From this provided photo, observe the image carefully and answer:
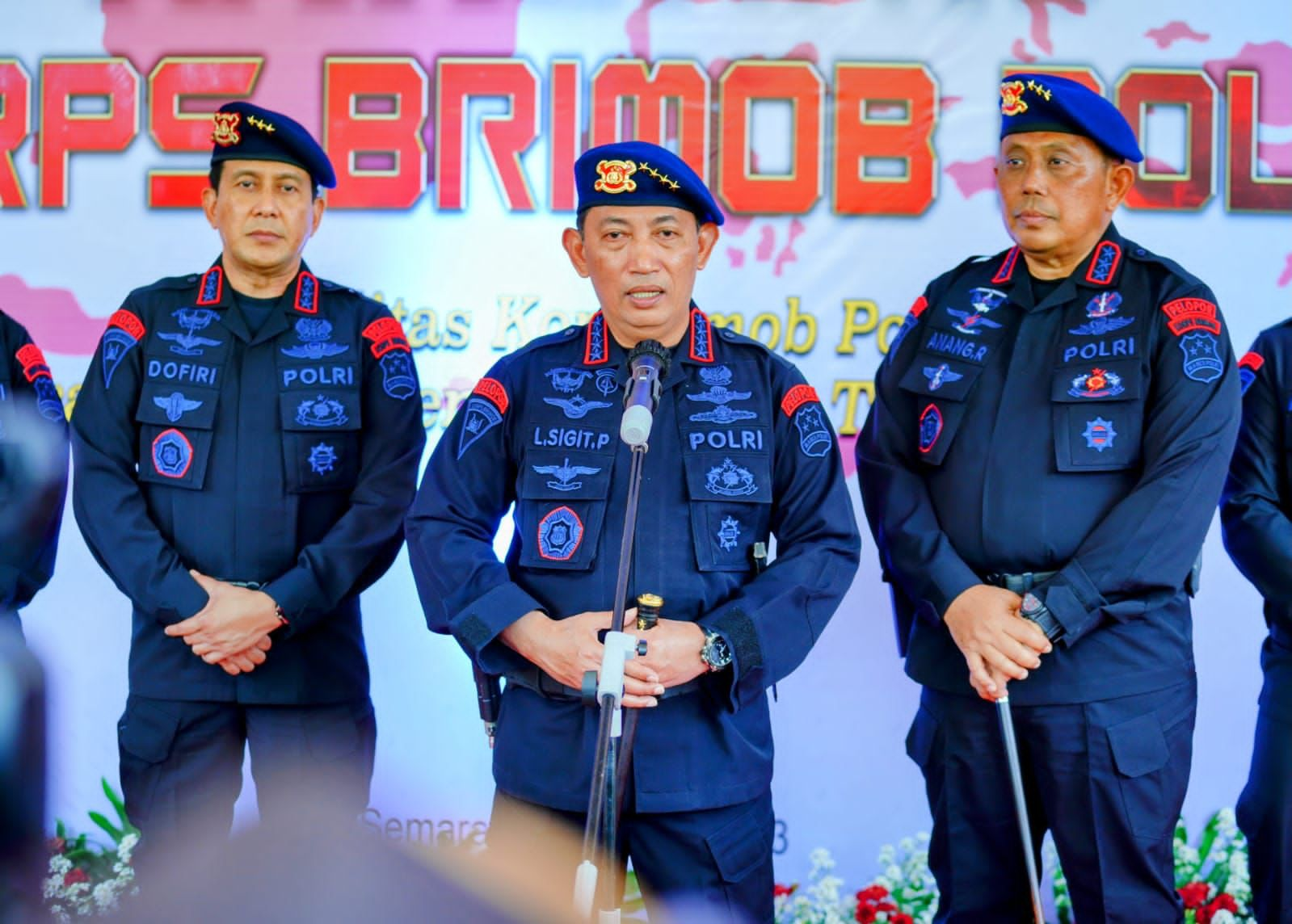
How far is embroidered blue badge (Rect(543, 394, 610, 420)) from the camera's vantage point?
2949 millimetres

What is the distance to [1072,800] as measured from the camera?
2908 millimetres

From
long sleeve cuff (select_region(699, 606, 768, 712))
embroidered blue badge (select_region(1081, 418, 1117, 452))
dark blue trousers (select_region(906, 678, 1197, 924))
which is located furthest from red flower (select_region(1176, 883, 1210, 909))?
long sleeve cuff (select_region(699, 606, 768, 712))

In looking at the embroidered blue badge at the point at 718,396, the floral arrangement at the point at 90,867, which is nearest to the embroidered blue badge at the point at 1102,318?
the embroidered blue badge at the point at 718,396

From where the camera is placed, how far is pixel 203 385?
343 centimetres

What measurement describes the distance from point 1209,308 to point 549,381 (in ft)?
4.60

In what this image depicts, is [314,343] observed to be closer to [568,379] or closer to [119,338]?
[119,338]

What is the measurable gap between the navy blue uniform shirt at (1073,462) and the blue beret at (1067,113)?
0.22m

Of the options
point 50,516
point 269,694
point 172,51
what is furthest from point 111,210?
point 269,694

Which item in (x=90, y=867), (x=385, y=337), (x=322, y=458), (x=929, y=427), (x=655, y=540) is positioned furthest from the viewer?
(x=90, y=867)

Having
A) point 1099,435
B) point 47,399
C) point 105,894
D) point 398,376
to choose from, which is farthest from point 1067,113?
point 105,894

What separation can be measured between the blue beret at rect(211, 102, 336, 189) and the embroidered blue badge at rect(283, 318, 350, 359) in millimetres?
395

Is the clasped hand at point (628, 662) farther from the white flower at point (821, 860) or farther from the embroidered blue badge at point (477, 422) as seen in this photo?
the white flower at point (821, 860)

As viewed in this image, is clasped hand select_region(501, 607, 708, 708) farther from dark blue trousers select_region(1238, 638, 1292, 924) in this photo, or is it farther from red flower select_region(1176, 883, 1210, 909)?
red flower select_region(1176, 883, 1210, 909)

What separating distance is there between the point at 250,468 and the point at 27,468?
640 millimetres
